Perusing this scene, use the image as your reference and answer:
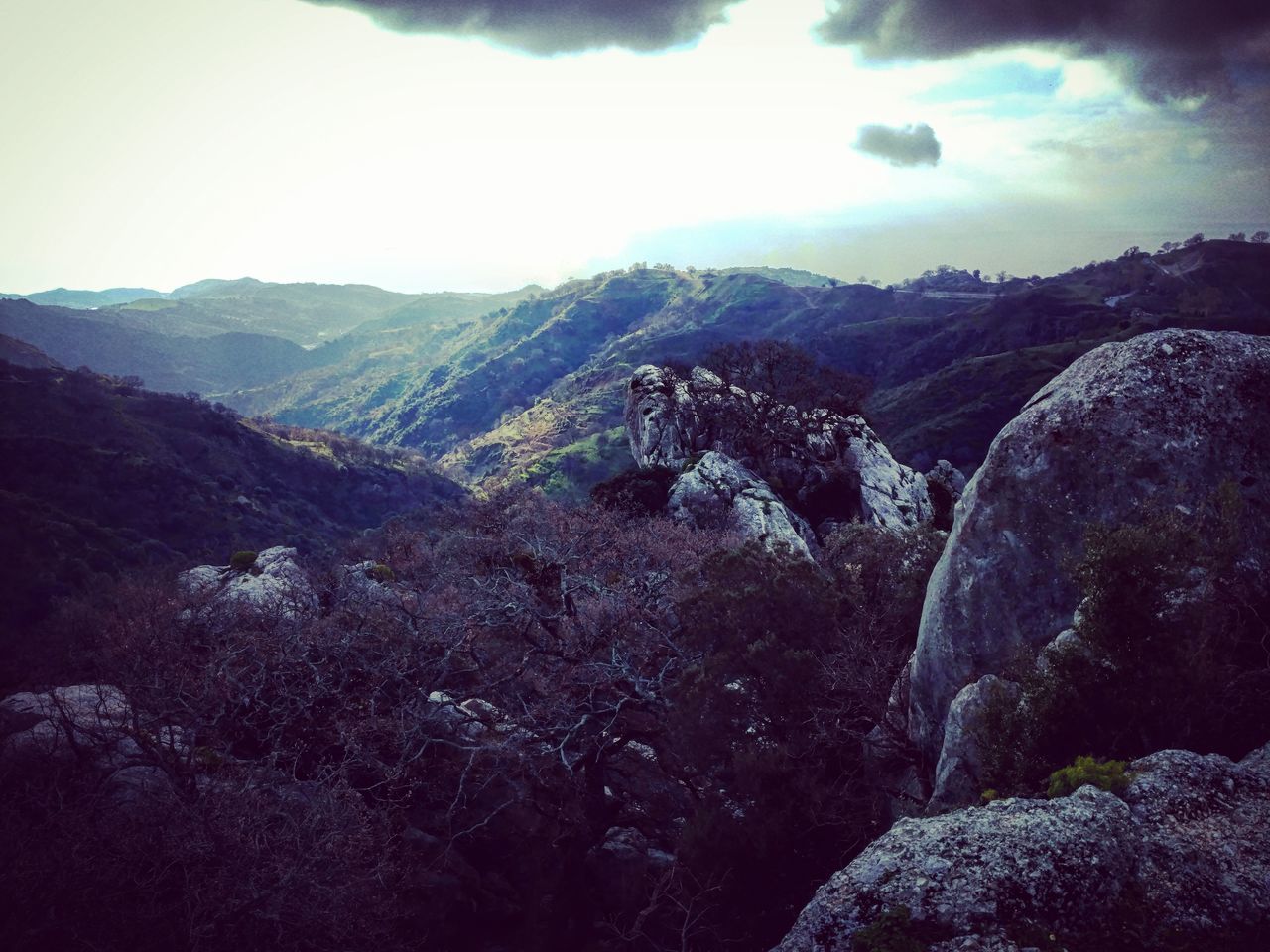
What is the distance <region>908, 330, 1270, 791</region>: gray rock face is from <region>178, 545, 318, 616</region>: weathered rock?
24552 millimetres

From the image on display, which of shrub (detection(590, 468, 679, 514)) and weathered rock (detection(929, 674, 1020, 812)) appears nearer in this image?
weathered rock (detection(929, 674, 1020, 812))

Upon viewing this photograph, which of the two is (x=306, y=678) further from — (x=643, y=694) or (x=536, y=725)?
(x=643, y=694)

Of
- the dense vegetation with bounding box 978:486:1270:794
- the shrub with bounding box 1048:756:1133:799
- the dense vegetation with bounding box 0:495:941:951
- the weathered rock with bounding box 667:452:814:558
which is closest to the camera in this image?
the shrub with bounding box 1048:756:1133:799

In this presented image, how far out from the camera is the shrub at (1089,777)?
27.2 feet

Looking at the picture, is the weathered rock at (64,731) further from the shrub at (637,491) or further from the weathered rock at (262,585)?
the shrub at (637,491)

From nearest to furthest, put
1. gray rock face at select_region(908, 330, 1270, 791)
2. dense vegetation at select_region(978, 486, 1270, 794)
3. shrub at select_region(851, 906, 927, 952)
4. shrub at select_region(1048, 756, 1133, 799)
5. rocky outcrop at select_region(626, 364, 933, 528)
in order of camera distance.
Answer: shrub at select_region(851, 906, 927, 952)
shrub at select_region(1048, 756, 1133, 799)
dense vegetation at select_region(978, 486, 1270, 794)
gray rock face at select_region(908, 330, 1270, 791)
rocky outcrop at select_region(626, 364, 933, 528)

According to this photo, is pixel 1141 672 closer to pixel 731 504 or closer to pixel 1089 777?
pixel 1089 777

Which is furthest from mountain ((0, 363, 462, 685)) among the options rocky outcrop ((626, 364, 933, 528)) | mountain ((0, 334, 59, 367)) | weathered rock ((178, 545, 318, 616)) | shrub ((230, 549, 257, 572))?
rocky outcrop ((626, 364, 933, 528))

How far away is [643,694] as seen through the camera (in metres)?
18.9

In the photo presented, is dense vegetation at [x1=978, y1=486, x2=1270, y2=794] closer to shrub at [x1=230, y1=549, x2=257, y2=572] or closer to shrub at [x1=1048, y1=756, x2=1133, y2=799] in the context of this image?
shrub at [x1=1048, y1=756, x2=1133, y2=799]

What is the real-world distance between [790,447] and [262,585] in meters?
32.9

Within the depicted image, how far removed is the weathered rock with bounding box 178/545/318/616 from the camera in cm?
2845

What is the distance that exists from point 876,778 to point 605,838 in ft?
29.3

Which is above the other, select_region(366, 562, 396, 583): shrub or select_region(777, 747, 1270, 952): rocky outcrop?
select_region(777, 747, 1270, 952): rocky outcrop
